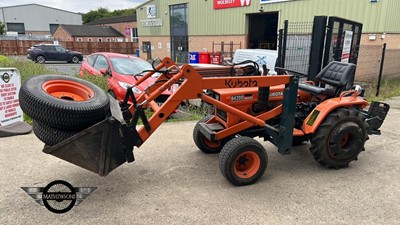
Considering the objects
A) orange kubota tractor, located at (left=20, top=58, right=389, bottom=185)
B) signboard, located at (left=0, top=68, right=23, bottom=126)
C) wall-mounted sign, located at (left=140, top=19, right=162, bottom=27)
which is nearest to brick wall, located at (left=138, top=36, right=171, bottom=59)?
wall-mounted sign, located at (left=140, top=19, right=162, bottom=27)

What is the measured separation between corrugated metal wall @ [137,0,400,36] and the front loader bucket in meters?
13.6

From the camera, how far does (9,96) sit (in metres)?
5.36

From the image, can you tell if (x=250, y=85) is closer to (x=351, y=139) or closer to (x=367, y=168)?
(x=351, y=139)

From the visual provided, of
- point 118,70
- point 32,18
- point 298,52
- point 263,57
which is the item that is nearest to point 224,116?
point 118,70

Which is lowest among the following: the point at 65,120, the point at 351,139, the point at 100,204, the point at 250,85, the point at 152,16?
the point at 100,204

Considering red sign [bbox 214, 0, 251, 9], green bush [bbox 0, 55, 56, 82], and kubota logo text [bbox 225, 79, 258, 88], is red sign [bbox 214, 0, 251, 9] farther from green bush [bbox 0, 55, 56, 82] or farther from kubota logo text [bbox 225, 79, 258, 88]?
kubota logo text [bbox 225, 79, 258, 88]

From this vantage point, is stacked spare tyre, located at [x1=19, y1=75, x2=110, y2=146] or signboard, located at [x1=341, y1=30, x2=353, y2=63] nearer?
stacked spare tyre, located at [x1=19, y1=75, x2=110, y2=146]

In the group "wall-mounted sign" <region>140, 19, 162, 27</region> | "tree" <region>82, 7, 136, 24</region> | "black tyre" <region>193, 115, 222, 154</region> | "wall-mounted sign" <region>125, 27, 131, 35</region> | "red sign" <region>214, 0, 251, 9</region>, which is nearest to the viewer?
"black tyre" <region>193, 115, 222, 154</region>

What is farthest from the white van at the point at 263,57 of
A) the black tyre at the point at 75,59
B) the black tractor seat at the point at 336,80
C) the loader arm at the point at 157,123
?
the black tyre at the point at 75,59

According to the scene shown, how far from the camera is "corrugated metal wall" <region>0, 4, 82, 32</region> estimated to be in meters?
69.1

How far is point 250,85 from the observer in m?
3.47

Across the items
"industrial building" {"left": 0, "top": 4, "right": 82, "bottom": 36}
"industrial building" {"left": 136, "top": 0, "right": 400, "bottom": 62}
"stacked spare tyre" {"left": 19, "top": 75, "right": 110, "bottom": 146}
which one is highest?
"industrial building" {"left": 0, "top": 4, "right": 82, "bottom": 36}

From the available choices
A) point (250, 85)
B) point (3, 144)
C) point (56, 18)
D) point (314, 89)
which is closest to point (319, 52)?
point (314, 89)

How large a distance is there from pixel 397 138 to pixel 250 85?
3.46 metres
